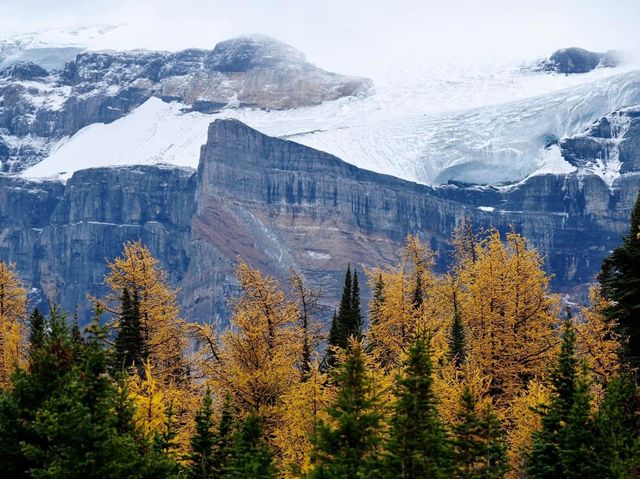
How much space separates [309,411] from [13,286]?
2878cm

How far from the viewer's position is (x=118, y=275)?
5747 centimetres

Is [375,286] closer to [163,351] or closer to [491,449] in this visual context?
[163,351]

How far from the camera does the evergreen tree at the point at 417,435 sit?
30594 mm

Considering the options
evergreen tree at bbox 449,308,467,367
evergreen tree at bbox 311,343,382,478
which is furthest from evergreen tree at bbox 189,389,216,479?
evergreen tree at bbox 449,308,467,367

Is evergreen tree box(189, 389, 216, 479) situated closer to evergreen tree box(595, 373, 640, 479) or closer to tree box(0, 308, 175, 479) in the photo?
tree box(0, 308, 175, 479)

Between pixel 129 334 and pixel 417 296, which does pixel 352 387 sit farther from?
pixel 417 296

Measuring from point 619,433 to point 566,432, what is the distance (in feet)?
5.09

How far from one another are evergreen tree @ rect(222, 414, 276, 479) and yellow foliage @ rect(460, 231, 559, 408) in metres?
17.6

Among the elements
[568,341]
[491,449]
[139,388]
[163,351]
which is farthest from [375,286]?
[491,449]

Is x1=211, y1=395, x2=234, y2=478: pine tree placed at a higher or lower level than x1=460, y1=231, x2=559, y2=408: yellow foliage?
lower

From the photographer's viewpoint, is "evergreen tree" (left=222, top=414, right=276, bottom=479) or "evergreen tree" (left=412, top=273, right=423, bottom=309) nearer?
"evergreen tree" (left=222, top=414, right=276, bottom=479)

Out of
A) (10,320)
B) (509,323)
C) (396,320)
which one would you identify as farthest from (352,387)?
(10,320)

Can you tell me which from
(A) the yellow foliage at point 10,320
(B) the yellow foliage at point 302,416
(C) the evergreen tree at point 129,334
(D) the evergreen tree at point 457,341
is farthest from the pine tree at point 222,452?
(A) the yellow foliage at point 10,320

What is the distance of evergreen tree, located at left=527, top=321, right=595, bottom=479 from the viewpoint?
3400 cm
